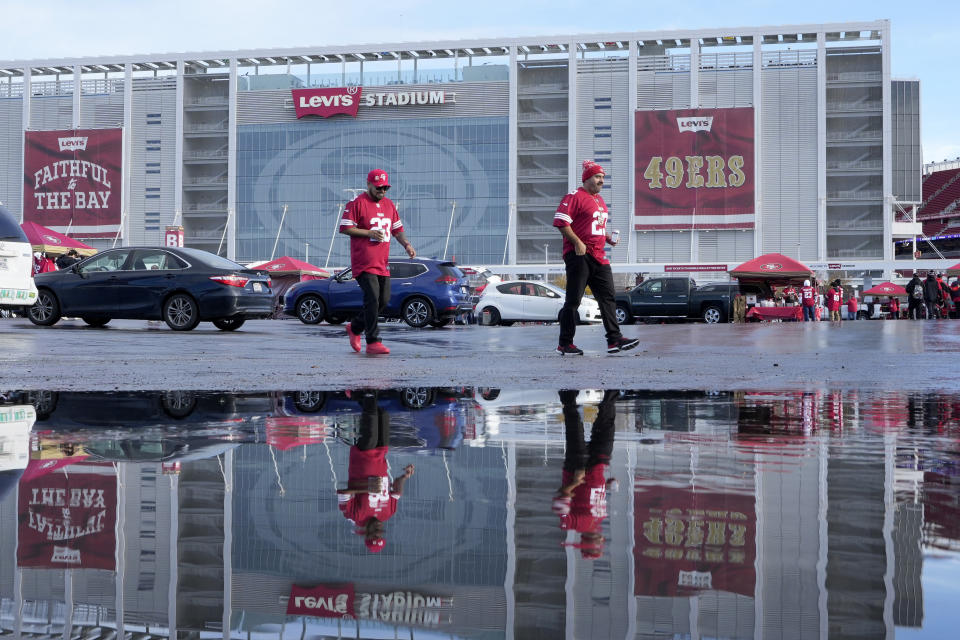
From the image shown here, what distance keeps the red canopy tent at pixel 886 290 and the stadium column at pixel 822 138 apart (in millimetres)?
9873

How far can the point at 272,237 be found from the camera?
307ft

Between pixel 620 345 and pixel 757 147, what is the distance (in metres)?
81.1

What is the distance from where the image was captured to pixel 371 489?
9.61 feet

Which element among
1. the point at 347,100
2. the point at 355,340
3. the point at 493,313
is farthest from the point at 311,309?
the point at 347,100

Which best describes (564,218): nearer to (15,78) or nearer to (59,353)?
(59,353)

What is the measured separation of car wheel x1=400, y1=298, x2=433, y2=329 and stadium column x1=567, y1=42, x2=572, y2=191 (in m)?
67.6

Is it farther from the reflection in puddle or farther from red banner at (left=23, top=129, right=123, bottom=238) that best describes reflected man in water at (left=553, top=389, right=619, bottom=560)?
red banner at (left=23, top=129, right=123, bottom=238)

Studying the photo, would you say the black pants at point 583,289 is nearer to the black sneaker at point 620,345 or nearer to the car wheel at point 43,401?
the black sneaker at point 620,345

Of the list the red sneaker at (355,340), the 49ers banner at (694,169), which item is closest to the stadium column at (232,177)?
the 49ers banner at (694,169)

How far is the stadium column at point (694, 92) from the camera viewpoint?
8681cm

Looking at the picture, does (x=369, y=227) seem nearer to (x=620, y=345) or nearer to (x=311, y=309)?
(x=620, y=345)

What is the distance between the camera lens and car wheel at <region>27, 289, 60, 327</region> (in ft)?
57.2

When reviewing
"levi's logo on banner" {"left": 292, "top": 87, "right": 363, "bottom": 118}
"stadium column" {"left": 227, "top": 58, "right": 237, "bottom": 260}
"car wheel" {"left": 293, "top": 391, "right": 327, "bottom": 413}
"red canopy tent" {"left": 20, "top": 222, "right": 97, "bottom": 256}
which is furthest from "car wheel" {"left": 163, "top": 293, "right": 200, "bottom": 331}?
"stadium column" {"left": 227, "top": 58, "right": 237, "bottom": 260}

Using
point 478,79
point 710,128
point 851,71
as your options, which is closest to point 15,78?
point 478,79
